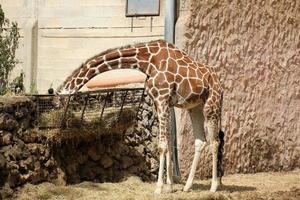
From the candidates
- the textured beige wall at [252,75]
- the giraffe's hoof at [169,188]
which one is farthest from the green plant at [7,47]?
the giraffe's hoof at [169,188]

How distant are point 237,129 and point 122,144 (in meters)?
2.34

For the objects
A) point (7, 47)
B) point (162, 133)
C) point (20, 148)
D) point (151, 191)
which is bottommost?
point (151, 191)

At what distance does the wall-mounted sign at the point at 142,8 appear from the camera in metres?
11.1

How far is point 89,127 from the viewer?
9164mm

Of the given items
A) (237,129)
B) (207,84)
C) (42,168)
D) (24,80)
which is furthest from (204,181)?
(24,80)

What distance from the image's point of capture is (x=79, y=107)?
909 cm

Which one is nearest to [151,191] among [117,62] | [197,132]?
[197,132]

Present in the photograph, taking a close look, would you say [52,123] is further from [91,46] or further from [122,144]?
[91,46]

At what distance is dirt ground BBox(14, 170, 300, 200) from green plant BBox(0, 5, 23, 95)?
359cm

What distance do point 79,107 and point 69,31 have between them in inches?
121

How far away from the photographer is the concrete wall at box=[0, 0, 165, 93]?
11352 mm

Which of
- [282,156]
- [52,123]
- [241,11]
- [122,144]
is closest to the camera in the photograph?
[52,123]

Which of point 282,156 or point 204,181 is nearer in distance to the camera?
point 204,181

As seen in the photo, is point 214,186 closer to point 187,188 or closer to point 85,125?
point 187,188
